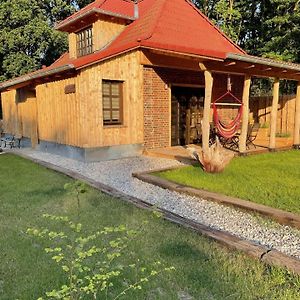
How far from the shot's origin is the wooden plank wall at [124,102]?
30.0 ft

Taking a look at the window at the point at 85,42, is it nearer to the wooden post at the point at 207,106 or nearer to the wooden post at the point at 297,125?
the wooden post at the point at 207,106

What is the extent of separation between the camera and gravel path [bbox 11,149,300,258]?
150 inches

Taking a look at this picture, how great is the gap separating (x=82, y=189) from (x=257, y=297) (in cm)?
168

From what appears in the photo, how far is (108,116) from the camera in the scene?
384 inches

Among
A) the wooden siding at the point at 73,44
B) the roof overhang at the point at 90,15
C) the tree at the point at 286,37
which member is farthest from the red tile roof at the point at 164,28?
Answer: the tree at the point at 286,37

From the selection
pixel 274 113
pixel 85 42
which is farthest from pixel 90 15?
pixel 274 113

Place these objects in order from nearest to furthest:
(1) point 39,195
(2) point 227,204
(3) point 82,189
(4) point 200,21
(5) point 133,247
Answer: (3) point 82,189
(5) point 133,247
(2) point 227,204
(1) point 39,195
(4) point 200,21

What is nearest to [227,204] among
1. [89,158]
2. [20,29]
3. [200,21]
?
[89,158]

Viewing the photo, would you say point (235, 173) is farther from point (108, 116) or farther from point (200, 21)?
point (200, 21)

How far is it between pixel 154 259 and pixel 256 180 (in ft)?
13.2

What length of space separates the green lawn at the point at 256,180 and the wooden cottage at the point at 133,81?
122cm

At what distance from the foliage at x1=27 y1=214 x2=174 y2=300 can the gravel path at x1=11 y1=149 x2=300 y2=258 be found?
138cm

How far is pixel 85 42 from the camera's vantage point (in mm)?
12266

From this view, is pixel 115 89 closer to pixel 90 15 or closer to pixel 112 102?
pixel 112 102
